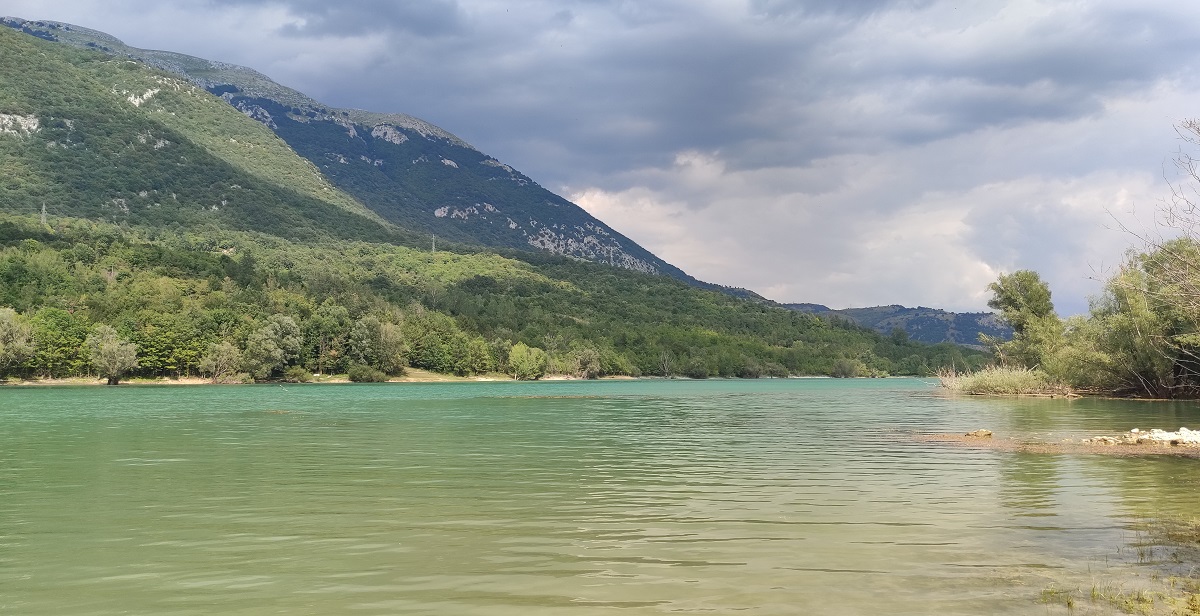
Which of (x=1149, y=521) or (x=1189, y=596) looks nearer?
(x=1189, y=596)

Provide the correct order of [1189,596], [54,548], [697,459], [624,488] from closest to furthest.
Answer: [1189,596], [54,548], [624,488], [697,459]

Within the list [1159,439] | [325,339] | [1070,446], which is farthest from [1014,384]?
[325,339]

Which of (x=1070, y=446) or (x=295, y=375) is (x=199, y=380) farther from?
(x=1070, y=446)

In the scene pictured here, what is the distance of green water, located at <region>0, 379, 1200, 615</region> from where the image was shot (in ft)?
39.1

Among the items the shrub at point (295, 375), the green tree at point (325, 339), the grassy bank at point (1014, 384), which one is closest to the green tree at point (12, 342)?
the shrub at point (295, 375)

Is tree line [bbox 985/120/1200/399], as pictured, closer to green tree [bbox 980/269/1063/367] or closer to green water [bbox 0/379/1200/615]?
green tree [bbox 980/269/1063/367]

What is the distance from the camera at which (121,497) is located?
69.9ft

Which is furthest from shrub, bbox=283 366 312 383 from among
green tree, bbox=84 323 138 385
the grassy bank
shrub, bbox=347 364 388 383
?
the grassy bank

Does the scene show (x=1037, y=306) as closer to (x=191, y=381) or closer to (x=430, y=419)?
(x=430, y=419)

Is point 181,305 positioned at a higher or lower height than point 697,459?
higher

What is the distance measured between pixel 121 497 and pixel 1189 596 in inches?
917

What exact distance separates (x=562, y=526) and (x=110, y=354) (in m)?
131

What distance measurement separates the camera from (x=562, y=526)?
1738 cm

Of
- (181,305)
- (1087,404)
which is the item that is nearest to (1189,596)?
(1087,404)
